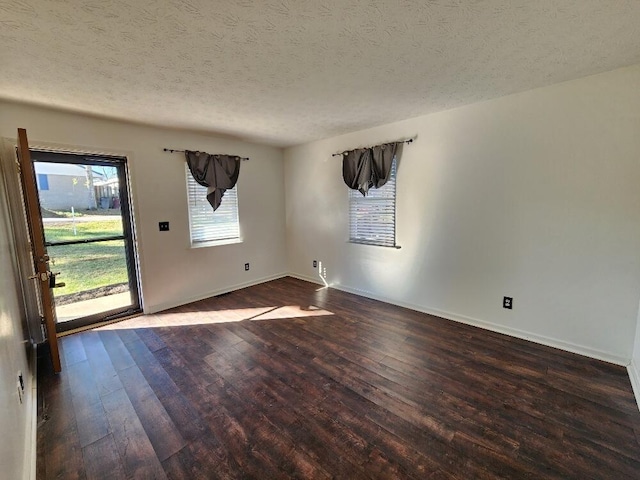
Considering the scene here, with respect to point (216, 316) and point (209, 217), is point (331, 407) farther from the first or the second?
point (209, 217)

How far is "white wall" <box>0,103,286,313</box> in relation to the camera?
281cm

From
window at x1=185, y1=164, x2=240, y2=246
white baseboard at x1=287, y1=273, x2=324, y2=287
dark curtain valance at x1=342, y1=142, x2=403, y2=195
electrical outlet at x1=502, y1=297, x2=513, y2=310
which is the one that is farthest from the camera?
white baseboard at x1=287, y1=273, x2=324, y2=287

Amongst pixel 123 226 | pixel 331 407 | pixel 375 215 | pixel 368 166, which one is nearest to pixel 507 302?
pixel 375 215

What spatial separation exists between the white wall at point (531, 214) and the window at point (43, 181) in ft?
12.1

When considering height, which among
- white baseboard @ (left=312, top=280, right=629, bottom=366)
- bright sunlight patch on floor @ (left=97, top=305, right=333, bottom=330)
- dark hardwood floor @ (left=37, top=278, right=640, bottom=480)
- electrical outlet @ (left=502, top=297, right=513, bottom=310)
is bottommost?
dark hardwood floor @ (left=37, top=278, right=640, bottom=480)

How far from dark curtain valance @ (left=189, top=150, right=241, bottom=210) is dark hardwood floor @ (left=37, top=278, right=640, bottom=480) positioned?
6.52 ft

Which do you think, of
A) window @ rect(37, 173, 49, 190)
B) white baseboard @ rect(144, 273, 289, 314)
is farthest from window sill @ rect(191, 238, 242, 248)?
window @ rect(37, 173, 49, 190)

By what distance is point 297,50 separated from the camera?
1742 millimetres

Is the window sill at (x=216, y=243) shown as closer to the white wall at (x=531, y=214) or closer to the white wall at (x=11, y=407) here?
the white wall at (x=11, y=407)

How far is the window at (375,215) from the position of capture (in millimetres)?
3568

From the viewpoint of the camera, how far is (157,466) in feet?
4.81

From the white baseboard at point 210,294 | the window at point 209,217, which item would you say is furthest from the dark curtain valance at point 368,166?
the white baseboard at point 210,294

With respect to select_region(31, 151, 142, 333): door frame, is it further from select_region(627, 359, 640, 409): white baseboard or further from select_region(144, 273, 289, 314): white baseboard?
select_region(627, 359, 640, 409): white baseboard

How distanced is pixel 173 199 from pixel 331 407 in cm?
321
